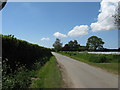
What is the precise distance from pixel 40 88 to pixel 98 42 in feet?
346

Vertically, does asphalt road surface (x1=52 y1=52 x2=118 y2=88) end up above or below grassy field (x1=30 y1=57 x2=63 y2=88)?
below

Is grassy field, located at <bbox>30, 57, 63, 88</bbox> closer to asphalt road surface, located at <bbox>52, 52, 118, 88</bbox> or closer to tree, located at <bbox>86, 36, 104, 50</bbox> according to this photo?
asphalt road surface, located at <bbox>52, 52, 118, 88</bbox>

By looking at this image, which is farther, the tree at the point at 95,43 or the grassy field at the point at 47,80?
the tree at the point at 95,43

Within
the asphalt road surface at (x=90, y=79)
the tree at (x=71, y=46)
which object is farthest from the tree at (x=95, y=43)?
the asphalt road surface at (x=90, y=79)

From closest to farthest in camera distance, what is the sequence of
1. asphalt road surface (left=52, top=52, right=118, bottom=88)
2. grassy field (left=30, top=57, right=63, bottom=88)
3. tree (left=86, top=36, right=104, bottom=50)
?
grassy field (left=30, top=57, right=63, bottom=88)
asphalt road surface (left=52, top=52, right=118, bottom=88)
tree (left=86, top=36, right=104, bottom=50)

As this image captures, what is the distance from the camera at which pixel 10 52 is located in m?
8.66

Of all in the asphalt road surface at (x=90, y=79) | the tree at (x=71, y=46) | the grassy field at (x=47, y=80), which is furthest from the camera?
the tree at (x=71, y=46)

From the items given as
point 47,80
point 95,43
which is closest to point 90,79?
point 47,80

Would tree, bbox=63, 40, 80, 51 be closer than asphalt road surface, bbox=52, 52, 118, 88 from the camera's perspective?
No

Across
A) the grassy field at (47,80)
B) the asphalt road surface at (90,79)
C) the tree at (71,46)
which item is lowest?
the asphalt road surface at (90,79)

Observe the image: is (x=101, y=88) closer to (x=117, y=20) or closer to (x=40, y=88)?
(x=40, y=88)

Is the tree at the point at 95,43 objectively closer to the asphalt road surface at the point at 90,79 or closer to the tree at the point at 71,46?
the tree at the point at 71,46

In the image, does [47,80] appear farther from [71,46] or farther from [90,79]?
[71,46]

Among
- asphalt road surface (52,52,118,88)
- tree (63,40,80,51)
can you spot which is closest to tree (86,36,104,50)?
tree (63,40,80,51)
